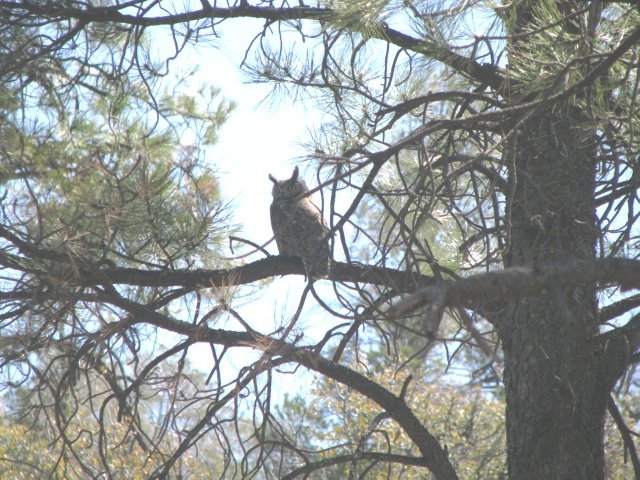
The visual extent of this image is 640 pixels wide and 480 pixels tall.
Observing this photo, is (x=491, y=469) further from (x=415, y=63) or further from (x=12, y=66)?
(x=12, y=66)

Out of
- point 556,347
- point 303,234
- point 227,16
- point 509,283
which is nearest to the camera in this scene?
point 509,283

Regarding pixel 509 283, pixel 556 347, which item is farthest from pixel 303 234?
pixel 509 283

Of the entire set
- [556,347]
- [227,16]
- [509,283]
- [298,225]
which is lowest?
[509,283]

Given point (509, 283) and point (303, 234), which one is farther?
point (303, 234)

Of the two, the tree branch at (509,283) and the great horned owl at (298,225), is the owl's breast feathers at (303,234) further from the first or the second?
the tree branch at (509,283)

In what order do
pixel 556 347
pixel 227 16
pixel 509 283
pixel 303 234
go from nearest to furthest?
pixel 509 283 → pixel 556 347 → pixel 227 16 → pixel 303 234

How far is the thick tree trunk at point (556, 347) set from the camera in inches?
102

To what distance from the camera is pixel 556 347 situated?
2682 mm

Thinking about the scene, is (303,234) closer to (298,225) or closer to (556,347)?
(298,225)

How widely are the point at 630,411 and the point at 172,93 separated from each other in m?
4.95

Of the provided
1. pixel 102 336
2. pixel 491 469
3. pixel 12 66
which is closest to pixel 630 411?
pixel 491 469

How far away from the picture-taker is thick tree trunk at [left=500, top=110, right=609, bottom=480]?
2.58 metres

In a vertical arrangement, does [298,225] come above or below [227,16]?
above

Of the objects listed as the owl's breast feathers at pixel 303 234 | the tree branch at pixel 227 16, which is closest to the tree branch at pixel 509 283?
the tree branch at pixel 227 16
